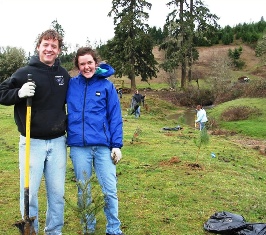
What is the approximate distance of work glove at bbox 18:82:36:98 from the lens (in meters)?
4.00

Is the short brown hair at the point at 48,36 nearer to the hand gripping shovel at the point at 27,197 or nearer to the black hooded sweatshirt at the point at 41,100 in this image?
the black hooded sweatshirt at the point at 41,100

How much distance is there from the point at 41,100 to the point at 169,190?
4.26 meters

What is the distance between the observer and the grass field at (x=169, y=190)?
19.8 feet

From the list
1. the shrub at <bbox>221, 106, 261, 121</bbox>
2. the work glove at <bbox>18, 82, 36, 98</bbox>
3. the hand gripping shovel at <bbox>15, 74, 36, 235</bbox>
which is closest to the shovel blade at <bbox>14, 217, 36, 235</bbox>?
the hand gripping shovel at <bbox>15, 74, 36, 235</bbox>

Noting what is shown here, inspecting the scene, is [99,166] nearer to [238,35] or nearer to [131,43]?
[131,43]

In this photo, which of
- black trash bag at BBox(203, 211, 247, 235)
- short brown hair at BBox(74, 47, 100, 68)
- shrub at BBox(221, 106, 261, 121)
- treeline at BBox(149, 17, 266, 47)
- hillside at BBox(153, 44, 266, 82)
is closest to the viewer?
short brown hair at BBox(74, 47, 100, 68)

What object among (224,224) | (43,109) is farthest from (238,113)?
(43,109)

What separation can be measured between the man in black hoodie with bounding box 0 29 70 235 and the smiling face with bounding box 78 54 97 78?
9.5 inches

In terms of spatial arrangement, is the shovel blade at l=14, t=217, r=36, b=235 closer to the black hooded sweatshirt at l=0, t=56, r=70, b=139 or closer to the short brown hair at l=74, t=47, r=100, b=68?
the black hooded sweatshirt at l=0, t=56, r=70, b=139

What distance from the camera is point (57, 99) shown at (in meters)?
4.36

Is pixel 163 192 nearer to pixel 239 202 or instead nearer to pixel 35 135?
pixel 239 202

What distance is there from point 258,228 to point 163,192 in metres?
2.49

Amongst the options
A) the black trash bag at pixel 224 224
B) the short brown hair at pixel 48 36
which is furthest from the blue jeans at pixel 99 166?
the black trash bag at pixel 224 224

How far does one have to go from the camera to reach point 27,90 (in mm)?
4004
